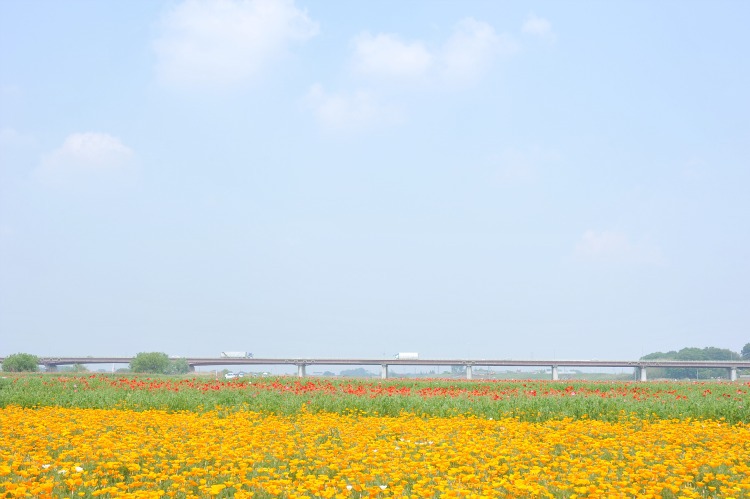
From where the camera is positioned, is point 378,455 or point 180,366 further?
point 180,366

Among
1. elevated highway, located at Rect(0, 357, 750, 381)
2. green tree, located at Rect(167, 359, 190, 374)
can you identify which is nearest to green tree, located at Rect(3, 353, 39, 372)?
elevated highway, located at Rect(0, 357, 750, 381)

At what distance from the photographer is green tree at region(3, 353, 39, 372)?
259 ft

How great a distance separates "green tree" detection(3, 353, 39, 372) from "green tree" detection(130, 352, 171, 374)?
2845 centimetres

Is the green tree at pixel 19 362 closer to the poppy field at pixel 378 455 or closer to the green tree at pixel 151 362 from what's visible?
the green tree at pixel 151 362

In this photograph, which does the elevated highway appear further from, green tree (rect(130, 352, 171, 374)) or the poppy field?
the poppy field

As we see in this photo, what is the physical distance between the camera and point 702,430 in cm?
1370

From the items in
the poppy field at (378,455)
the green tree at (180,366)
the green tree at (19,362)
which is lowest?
the green tree at (180,366)

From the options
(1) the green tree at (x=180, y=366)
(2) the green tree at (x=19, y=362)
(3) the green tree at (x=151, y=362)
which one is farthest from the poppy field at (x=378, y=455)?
(1) the green tree at (x=180, y=366)

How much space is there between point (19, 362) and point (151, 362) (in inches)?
1190

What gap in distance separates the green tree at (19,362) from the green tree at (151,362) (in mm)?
28447

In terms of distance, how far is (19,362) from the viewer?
79.2 m

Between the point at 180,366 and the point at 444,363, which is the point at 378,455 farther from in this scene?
the point at 180,366

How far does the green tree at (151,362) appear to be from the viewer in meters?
108

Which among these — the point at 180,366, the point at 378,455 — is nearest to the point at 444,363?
the point at 180,366
